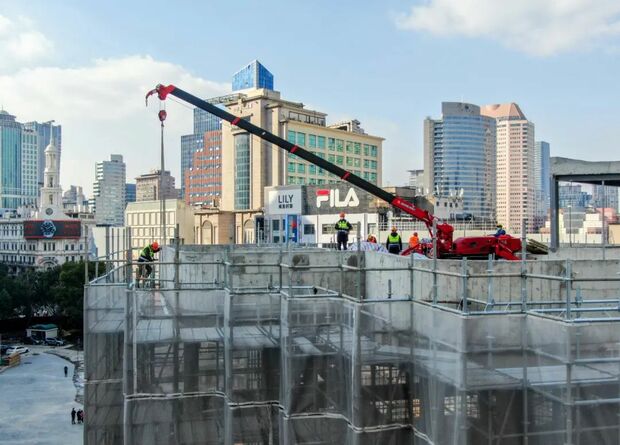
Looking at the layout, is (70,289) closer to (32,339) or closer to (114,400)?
(32,339)

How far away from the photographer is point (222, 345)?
1313 centimetres

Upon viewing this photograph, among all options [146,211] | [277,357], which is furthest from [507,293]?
[146,211]

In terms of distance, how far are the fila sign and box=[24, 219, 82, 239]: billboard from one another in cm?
6357

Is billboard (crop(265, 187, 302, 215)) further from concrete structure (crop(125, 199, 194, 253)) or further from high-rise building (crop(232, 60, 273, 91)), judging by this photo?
high-rise building (crop(232, 60, 273, 91))

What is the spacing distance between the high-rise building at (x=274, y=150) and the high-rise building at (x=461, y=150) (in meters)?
93.0

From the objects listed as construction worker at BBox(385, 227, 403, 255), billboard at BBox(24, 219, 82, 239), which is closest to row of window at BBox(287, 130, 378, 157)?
billboard at BBox(24, 219, 82, 239)

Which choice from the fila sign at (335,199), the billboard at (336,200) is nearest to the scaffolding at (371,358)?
the billboard at (336,200)

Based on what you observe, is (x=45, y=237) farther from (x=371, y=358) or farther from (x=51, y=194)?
(x=371, y=358)

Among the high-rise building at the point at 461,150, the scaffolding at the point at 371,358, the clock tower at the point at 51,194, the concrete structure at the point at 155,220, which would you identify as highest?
the high-rise building at the point at 461,150

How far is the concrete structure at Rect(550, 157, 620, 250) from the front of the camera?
19672 millimetres

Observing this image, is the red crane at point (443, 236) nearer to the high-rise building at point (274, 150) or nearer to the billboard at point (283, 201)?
the billboard at point (283, 201)

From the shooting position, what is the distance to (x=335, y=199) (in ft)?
189

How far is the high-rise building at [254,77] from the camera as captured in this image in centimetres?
12550

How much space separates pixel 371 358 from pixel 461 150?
17959cm
